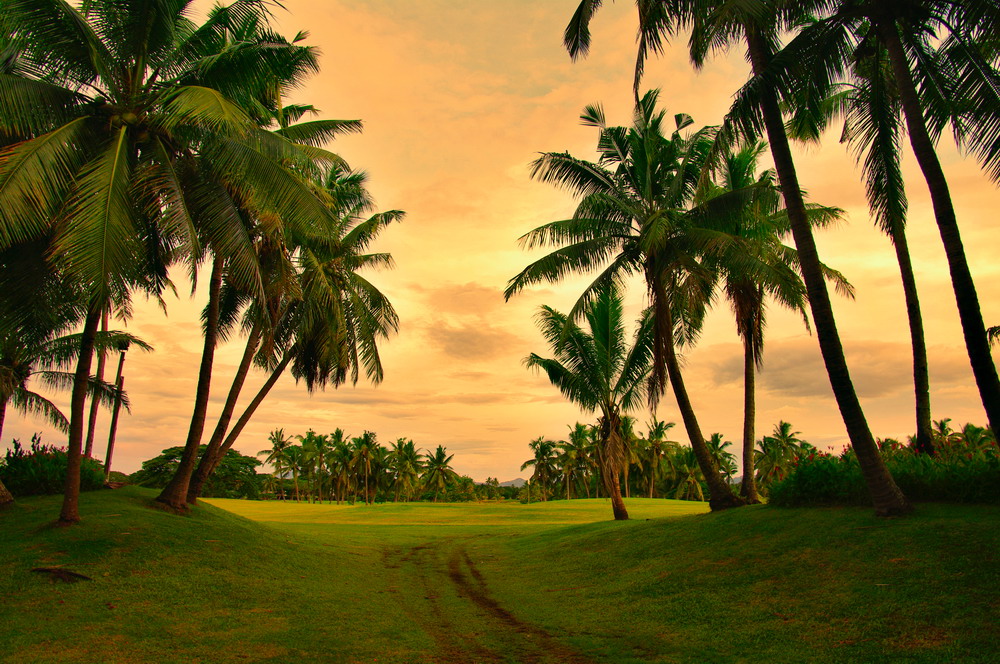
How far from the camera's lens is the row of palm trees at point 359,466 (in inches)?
2768

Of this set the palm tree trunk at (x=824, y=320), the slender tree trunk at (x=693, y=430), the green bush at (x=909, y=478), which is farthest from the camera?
the slender tree trunk at (x=693, y=430)

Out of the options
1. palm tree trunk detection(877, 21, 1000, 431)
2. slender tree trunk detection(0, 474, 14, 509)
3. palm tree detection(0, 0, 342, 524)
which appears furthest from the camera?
slender tree trunk detection(0, 474, 14, 509)

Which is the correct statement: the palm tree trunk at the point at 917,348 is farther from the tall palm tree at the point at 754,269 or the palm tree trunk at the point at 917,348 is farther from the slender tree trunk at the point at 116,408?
the slender tree trunk at the point at 116,408

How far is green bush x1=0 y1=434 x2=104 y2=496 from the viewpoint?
16.5 metres

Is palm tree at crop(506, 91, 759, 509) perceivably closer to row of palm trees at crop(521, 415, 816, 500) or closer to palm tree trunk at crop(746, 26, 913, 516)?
palm tree trunk at crop(746, 26, 913, 516)

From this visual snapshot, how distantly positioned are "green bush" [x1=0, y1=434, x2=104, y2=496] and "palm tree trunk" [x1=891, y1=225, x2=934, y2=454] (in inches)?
845

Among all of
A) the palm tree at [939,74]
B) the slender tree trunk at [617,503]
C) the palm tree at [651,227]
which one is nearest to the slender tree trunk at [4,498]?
Result: the palm tree at [651,227]

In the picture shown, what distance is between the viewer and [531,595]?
1105 centimetres

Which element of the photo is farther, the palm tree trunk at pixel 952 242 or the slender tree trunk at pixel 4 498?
the slender tree trunk at pixel 4 498

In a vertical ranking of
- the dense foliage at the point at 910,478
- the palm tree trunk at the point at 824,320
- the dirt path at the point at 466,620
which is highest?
the palm tree trunk at the point at 824,320

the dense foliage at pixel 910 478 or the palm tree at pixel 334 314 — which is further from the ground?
the palm tree at pixel 334 314

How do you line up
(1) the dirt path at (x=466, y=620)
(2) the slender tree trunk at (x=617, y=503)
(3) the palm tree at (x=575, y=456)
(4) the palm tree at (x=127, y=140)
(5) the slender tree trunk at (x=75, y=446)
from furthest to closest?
(3) the palm tree at (x=575, y=456) < (2) the slender tree trunk at (x=617, y=503) < (5) the slender tree trunk at (x=75, y=446) < (4) the palm tree at (x=127, y=140) < (1) the dirt path at (x=466, y=620)

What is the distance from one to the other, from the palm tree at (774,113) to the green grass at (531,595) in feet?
4.30

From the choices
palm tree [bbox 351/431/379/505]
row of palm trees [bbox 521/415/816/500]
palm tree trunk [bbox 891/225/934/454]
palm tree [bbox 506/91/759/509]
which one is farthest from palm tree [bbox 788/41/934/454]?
palm tree [bbox 351/431/379/505]
